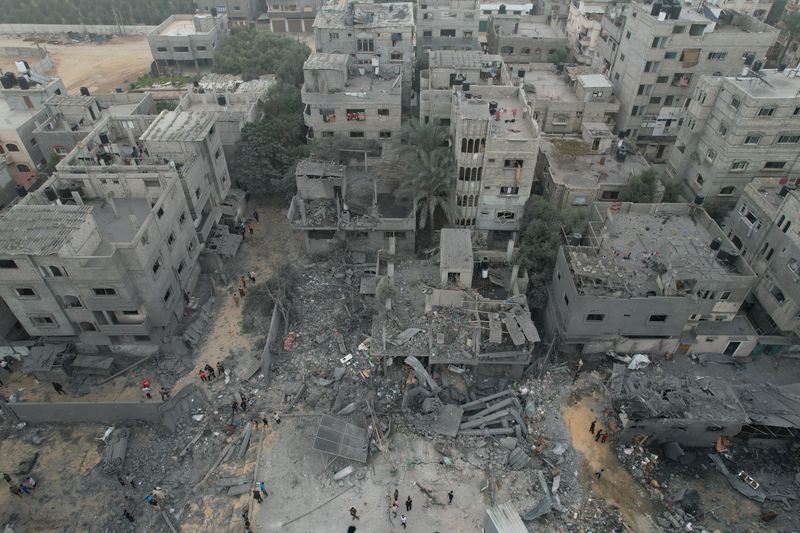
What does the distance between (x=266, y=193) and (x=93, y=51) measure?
73.3 meters

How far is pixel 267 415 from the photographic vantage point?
108 ft

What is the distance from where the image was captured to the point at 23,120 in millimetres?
52469

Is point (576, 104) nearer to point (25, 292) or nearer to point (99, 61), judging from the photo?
point (25, 292)

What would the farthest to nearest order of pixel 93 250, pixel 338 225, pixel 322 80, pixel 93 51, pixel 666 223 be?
1. pixel 93 51
2. pixel 322 80
3. pixel 338 225
4. pixel 666 223
5. pixel 93 250

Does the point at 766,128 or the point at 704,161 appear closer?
the point at 766,128

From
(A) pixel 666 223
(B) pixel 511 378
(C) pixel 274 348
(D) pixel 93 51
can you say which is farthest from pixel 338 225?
(D) pixel 93 51

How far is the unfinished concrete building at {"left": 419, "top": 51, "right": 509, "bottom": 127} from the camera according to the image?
47.9 metres

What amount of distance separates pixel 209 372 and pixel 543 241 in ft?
89.0

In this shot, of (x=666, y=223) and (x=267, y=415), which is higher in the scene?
(x=666, y=223)

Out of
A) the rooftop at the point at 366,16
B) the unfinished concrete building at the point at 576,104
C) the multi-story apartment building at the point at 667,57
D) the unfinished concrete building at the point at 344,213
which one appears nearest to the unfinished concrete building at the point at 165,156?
the unfinished concrete building at the point at 344,213

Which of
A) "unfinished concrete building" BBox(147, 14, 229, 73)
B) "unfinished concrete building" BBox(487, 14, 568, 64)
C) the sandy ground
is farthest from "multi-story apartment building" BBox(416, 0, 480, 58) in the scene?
the sandy ground

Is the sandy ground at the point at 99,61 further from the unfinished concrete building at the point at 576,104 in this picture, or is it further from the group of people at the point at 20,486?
the group of people at the point at 20,486

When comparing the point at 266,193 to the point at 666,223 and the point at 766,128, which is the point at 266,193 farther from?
the point at 766,128

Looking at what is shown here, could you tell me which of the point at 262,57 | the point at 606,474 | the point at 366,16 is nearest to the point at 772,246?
the point at 606,474
